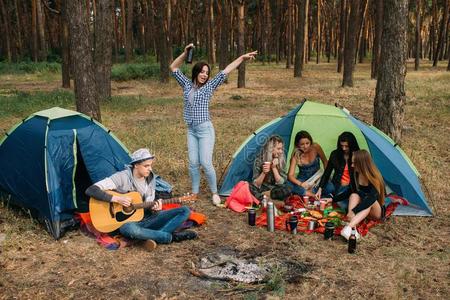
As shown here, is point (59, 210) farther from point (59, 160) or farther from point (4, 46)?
point (4, 46)

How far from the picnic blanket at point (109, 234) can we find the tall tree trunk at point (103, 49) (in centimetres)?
956

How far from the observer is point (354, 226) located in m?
5.34

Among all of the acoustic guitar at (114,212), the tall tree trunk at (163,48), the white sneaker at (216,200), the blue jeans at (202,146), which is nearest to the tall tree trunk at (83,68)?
the blue jeans at (202,146)

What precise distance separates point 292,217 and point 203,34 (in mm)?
40475

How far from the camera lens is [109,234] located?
5434mm

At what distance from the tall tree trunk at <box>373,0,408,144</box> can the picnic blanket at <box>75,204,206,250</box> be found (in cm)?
408

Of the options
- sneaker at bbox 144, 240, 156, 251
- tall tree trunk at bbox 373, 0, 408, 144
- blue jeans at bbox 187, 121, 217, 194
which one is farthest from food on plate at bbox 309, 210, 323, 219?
tall tree trunk at bbox 373, 0, 408, 144

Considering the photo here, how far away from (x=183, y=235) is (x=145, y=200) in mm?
610

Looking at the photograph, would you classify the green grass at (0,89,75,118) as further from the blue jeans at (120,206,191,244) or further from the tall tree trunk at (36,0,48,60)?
the tall tree trunk at (36,0,48,60)

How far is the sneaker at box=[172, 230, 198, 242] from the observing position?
5385 mm

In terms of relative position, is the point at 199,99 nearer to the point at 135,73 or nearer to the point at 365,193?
the point at 365,193

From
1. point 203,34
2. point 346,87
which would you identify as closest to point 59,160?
point 346,87

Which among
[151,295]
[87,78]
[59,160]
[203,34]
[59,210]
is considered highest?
[203,34]

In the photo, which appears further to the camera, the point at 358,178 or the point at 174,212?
the point at 358,178
